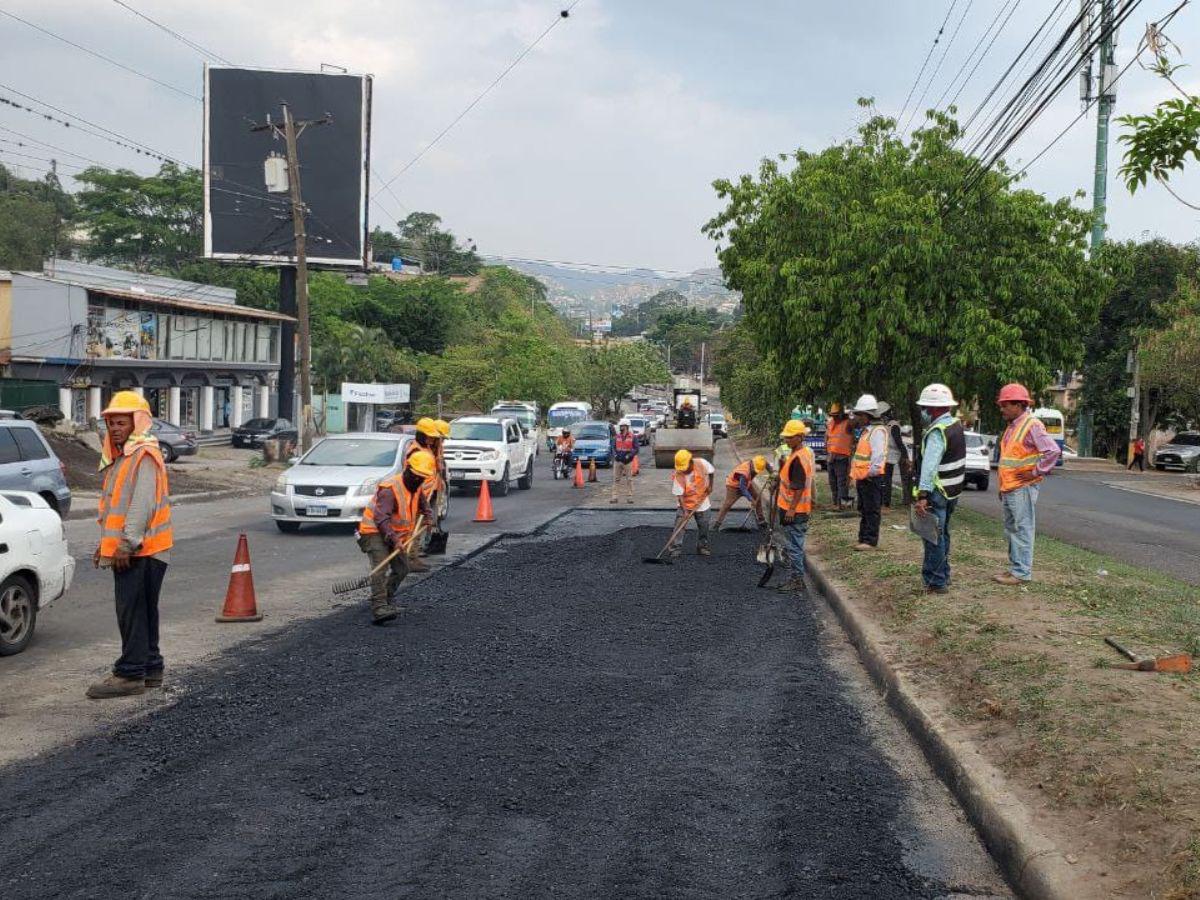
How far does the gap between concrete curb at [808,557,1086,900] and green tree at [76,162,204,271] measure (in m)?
80.1

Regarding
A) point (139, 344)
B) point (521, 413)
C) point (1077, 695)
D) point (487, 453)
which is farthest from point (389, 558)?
point (521, 413)

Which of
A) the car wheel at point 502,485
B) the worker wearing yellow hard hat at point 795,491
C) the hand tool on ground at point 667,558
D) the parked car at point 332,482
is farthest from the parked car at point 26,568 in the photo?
the car wheel at point 502,485

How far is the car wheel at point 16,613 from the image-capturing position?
346 inches

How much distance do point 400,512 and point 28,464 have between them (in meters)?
7.81

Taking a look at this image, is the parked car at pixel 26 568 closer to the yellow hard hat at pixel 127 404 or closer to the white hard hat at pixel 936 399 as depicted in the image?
the yellow hard hat at pixel 127 404

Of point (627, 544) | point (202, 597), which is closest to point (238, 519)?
point (627, 544)

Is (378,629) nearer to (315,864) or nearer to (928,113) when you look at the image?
(315,864)

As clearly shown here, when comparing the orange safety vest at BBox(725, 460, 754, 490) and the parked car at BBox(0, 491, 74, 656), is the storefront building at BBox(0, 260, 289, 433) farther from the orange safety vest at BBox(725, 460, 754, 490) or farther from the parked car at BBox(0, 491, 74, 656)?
the parked car at BBox(0, 491, 74, 656)

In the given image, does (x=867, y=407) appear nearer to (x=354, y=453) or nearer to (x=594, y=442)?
(x=354, y=453)

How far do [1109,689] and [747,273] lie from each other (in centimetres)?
1434

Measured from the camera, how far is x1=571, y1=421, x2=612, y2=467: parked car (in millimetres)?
37844

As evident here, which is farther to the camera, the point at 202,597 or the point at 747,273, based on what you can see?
the point at 747,273

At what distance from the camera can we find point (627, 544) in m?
16.5

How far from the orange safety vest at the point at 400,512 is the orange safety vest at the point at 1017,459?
5155 mm
